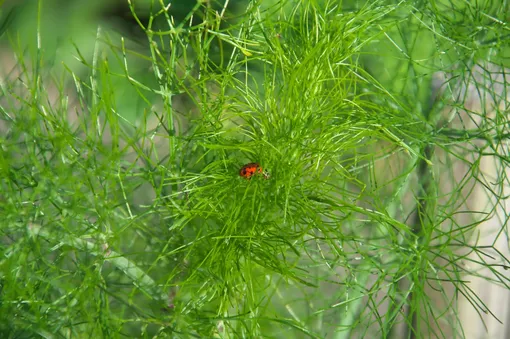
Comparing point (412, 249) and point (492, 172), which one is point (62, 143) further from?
point (492, 172)

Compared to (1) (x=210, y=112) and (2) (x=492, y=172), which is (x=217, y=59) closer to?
(1) (x=210, y=112)

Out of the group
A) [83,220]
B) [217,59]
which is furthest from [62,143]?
[217,59]

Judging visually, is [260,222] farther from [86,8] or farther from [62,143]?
[86,8]

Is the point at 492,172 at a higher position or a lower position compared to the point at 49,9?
lower

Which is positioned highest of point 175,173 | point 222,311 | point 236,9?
point 236,9

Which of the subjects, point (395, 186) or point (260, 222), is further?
point (395, 186)

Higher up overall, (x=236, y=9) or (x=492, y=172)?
(x=236, y=9)

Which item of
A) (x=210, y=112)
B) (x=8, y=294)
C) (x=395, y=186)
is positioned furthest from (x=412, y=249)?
(x=8, y=294)

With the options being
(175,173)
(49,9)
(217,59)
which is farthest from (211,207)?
(49,9)

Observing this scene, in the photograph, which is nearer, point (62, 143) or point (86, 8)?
point (62, 143)
